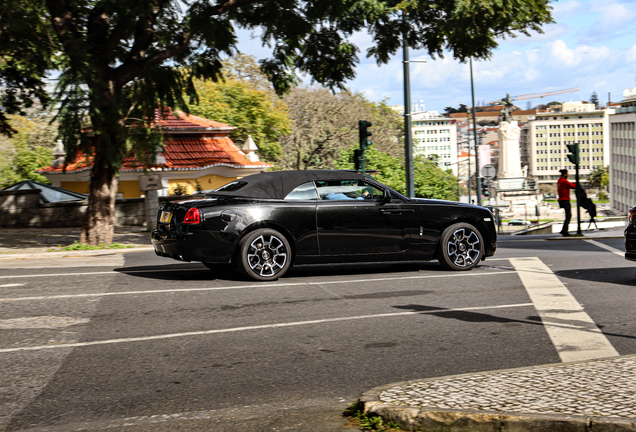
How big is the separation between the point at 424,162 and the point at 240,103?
16.9 meters

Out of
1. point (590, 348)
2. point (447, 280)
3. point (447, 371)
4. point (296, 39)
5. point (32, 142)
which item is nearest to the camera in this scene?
point (447, 371)

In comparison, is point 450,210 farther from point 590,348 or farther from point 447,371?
point 447,371

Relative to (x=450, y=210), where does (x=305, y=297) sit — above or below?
below

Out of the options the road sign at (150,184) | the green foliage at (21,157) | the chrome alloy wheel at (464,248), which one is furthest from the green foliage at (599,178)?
the chrome alloy wheel at (464,248)

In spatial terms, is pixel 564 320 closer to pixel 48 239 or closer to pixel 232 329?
pixel 232 329

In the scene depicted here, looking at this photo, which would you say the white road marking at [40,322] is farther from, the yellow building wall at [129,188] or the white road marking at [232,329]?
the yellow building wall at [129,188]

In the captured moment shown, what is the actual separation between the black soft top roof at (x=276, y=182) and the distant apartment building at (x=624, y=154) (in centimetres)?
12293

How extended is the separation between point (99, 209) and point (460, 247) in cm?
897

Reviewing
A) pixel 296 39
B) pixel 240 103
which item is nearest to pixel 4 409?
pixel 296 39

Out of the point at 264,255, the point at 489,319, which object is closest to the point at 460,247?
the point at 264,255

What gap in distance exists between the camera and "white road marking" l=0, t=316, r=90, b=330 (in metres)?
6.69

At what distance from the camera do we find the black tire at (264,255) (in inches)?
364

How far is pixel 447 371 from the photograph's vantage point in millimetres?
5242

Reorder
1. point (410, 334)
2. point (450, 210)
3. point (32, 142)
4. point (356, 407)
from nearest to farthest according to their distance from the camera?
point (356, 407)
point (410, 334)
point (450, 210)
point (32, 142)
